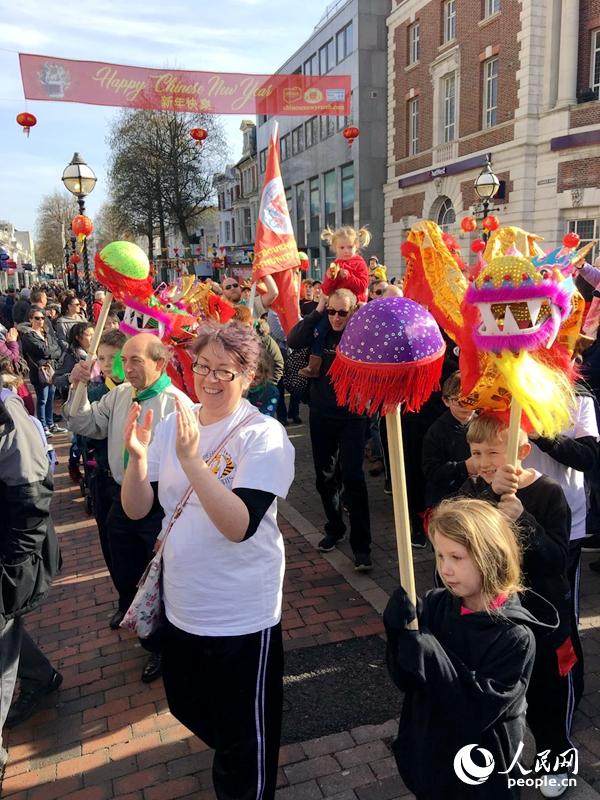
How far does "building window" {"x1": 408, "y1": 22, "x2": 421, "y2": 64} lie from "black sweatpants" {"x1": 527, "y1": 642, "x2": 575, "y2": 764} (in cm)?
2806

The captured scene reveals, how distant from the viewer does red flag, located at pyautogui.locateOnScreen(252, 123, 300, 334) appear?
5.80m

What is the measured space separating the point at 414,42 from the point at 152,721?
2881 cm

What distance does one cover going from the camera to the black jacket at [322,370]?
14.6 feet

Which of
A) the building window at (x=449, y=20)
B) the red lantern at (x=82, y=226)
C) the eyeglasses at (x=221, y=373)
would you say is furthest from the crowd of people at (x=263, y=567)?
the building window at (x=449, y=20)

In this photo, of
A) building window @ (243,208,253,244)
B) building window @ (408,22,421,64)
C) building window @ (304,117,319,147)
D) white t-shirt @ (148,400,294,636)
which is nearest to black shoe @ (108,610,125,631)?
white t-shirt @ (148,400,294,636)

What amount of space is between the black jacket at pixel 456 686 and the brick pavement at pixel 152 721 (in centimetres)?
89

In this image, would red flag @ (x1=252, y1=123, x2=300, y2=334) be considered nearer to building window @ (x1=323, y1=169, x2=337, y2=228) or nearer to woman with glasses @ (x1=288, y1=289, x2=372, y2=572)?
woman with glasses @ (x1=288, y1=289, x2=372, y2=572)

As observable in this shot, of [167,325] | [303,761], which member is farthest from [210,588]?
[167,325]

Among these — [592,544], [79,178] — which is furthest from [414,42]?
[592,544]

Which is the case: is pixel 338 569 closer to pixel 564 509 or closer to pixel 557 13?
pixel 564 509

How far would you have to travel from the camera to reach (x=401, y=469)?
1656 millimetres

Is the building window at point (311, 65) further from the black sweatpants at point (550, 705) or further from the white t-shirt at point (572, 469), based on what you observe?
the black sweatpants at point (550, 705)

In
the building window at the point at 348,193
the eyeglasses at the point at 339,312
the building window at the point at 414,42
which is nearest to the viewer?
the eyeglasses at the point at 339,312

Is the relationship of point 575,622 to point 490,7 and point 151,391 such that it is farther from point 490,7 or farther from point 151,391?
point 490,7
